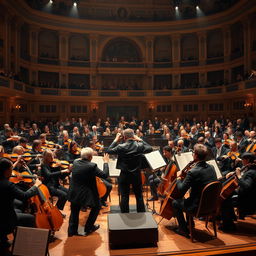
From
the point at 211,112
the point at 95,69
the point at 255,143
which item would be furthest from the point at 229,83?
the point at 255,143

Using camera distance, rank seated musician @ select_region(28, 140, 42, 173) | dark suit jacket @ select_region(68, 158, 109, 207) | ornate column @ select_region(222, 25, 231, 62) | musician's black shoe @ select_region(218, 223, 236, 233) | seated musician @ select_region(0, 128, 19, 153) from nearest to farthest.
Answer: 1. dark suit jacket @ select_region(68, 158, 109, 207)
2. musician's black shoe @ select_region(218, 223, 236, 233)
3. seated musician @ select_region(28, 140, 42, 173)
4. seated musician @ select_region(0, 128, 19, 153)
5. ornate column @ select_region(222, 25, 231, 62)

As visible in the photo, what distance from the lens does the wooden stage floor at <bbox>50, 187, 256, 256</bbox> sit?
3762mm

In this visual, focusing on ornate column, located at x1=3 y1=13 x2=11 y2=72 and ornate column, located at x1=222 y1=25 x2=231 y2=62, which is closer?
ornate column, located at x1=3 y1=13 x2=11 y2=72

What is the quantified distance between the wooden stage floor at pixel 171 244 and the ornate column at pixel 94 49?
70.4 feet

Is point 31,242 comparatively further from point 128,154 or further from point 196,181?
Answer: point 196,181

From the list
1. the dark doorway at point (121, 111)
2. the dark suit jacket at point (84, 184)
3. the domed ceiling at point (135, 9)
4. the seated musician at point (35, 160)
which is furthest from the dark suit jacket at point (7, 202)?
the domed ceiling at point (135, 9)

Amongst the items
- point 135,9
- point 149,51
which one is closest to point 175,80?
point 149,51

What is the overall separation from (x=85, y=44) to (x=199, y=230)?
23.6 metres

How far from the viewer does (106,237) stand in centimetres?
440

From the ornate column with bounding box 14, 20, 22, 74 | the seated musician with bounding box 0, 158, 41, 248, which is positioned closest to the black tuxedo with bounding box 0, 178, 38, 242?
the seated musician with bounding box 0, 158, 41, 248

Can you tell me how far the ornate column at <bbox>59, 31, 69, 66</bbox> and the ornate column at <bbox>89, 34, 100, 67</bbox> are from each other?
2.15 metres

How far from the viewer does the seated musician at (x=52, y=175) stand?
16.3 ft

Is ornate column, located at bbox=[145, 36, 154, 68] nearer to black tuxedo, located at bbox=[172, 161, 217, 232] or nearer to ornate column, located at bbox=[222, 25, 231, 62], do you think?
ornate column, located at bbox=[222, 25, 231, 62]

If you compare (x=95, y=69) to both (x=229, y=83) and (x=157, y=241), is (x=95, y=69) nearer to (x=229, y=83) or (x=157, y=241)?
(x=229, y=83)
